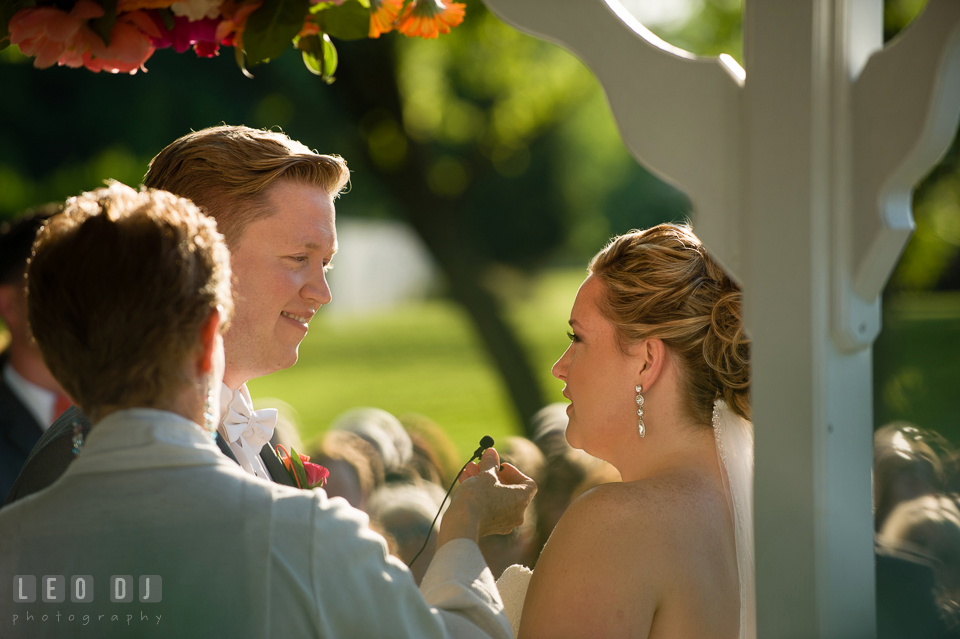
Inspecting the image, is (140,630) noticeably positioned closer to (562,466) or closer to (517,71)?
(562,466)

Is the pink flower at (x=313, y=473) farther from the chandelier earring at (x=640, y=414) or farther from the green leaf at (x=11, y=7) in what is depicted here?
the green leaf at (x=11, y=7)

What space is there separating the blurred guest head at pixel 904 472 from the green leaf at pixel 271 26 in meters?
3.01

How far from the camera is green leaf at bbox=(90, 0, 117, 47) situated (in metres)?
1.65

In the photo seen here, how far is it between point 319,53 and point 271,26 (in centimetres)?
23

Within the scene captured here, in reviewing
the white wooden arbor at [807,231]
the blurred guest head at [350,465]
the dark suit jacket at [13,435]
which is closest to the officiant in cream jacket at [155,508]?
the white wooden arbor at [807,231]

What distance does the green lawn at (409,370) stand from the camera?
1652cm

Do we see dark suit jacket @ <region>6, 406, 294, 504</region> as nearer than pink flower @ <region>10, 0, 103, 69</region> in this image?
No

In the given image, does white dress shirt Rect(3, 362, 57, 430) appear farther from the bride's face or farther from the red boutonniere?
the bride's face

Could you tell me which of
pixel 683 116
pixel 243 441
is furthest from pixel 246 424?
pixel 683 116

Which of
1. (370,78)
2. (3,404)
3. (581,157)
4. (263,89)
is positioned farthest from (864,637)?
(581,157)

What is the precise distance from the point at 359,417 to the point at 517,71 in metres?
5.51

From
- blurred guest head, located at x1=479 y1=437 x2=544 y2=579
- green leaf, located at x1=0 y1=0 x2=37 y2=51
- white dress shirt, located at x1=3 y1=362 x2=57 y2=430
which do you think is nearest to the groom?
green leaf, located at x1=0 y1=0 x2=37 y2=51

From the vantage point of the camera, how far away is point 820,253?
1391mm

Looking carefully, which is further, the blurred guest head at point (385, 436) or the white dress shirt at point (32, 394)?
the blurred guest head at point (385, 436)
